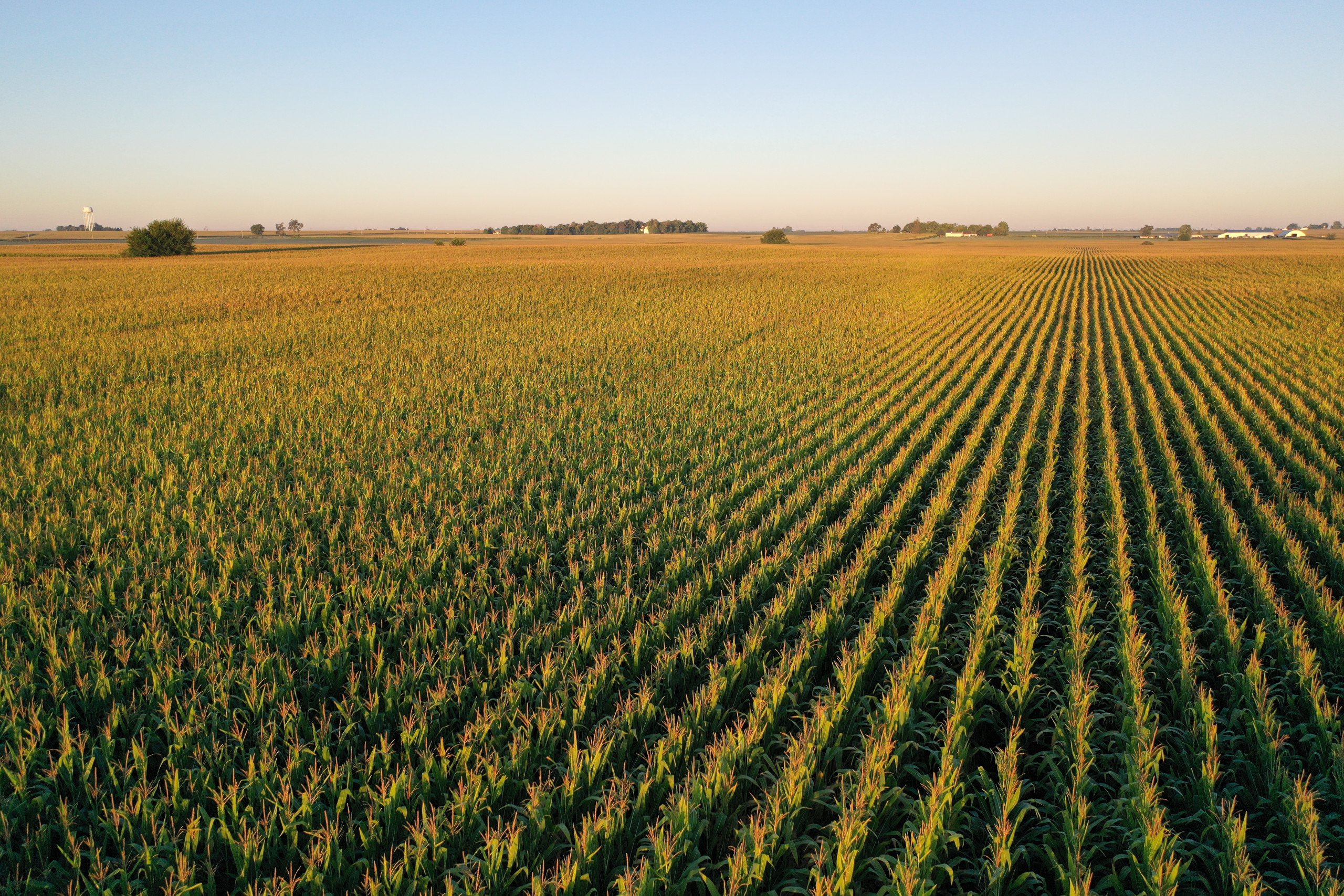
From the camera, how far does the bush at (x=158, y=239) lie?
57219 mm

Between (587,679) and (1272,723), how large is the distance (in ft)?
11.5

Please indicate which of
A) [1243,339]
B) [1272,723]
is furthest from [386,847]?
[1243,339]

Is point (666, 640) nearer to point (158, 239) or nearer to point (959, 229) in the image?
point (158, 239)

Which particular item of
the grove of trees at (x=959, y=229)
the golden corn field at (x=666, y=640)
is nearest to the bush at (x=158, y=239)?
the golden corn field at (x=666, y=640)

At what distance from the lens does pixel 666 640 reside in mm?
4645

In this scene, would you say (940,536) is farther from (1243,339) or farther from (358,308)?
(358,308)

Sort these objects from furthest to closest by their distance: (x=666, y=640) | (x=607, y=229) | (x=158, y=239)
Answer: (x=607, y=229), (x=158, y=239), (x=666, y=640)

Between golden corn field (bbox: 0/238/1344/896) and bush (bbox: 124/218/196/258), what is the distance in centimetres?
5685

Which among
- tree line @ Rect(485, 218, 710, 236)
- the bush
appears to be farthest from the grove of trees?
the bush

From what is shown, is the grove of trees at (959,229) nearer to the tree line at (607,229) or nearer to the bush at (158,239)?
the tree line at (607,229)

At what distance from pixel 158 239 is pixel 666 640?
226ft

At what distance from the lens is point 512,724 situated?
357 cm

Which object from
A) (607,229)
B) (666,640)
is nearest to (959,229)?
(607,229)

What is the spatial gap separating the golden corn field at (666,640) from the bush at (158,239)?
5685 centimetres
